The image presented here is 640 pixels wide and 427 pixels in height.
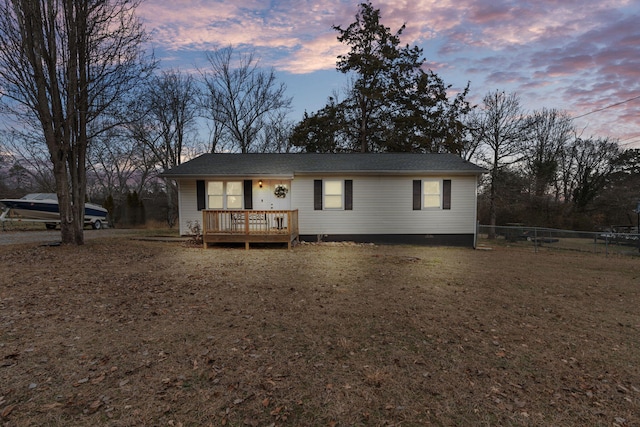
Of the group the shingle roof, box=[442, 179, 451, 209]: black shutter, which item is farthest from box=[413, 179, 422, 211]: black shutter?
box=[442, 179, 451, 209]: black shutter

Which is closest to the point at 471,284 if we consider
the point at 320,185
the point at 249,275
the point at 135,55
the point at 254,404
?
the point at 249,275

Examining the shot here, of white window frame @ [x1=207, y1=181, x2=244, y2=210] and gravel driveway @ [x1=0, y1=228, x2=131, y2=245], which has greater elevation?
white window frame @ [x1=207, y1=181, x2=244, y2=210]

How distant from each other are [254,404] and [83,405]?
4.58 ft

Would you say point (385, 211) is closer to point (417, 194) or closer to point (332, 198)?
point (417, 194)

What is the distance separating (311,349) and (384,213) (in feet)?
31.3

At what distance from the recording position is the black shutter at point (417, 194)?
40.9ft

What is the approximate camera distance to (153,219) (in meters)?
22.0

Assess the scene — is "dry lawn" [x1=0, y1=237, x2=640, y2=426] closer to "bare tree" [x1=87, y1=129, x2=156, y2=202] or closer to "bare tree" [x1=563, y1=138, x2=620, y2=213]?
"bare tree" [x1=87, y1=129, x2=156, y2=202]

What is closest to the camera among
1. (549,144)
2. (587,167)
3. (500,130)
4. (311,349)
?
(311,349)

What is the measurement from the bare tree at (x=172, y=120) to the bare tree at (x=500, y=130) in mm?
20120

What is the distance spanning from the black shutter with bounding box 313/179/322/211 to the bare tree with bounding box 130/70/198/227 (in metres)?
13.3

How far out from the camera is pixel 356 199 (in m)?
12.5

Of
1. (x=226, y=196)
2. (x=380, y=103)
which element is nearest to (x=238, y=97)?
(x=380, y=103)

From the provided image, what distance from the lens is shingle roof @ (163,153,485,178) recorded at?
1202 cm
